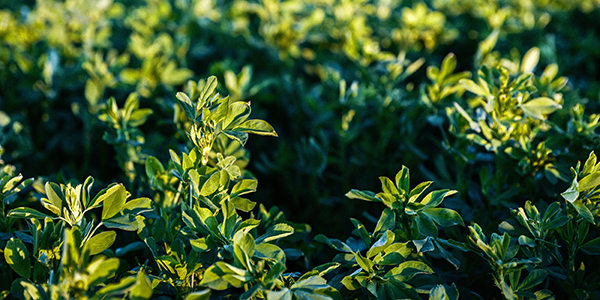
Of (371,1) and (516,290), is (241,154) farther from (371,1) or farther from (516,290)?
(371,1)

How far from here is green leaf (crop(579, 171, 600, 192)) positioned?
3.43 ft

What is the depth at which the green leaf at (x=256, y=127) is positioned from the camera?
1094 millimetres

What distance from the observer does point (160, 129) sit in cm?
202

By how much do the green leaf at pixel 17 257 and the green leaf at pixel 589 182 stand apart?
4.30ft

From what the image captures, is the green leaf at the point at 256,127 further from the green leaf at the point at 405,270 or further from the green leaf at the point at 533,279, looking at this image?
the green leaf at the point at 533,279

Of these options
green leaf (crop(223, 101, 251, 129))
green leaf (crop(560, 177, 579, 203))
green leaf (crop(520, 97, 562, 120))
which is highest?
green leaf (crop(223, 101, 251, 129))

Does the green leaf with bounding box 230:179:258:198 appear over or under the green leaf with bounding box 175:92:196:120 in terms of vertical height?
under

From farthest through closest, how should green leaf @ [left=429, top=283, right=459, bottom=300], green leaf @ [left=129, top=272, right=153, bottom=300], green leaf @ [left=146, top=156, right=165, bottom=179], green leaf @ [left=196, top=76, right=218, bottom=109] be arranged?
green leaf @ [left=146, top=156, right=165, bottom=179], green leaf @ [left=196, top=76, right=218, bottom=109], green leaf @ [left=429, top=283, right=459, bottom=300], green leaf @ [left=129, top=272, right=153, bottom=300]

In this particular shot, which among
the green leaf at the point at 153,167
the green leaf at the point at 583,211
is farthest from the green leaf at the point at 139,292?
the green leaf at the point at 583,211

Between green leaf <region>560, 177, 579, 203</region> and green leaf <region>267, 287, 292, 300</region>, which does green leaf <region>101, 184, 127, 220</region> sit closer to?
green leaf <region>267, 287, 292, 300</region>

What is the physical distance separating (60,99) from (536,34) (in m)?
2.54

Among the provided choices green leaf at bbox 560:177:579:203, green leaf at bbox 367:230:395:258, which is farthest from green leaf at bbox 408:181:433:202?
green leaf at bbox 560:177:579:203

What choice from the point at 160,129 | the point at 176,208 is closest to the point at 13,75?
the point at 160,129

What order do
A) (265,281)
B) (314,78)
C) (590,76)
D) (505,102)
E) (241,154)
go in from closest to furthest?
(265,281) → (505,102) → (241,154) → (590,76) → (314,78)
